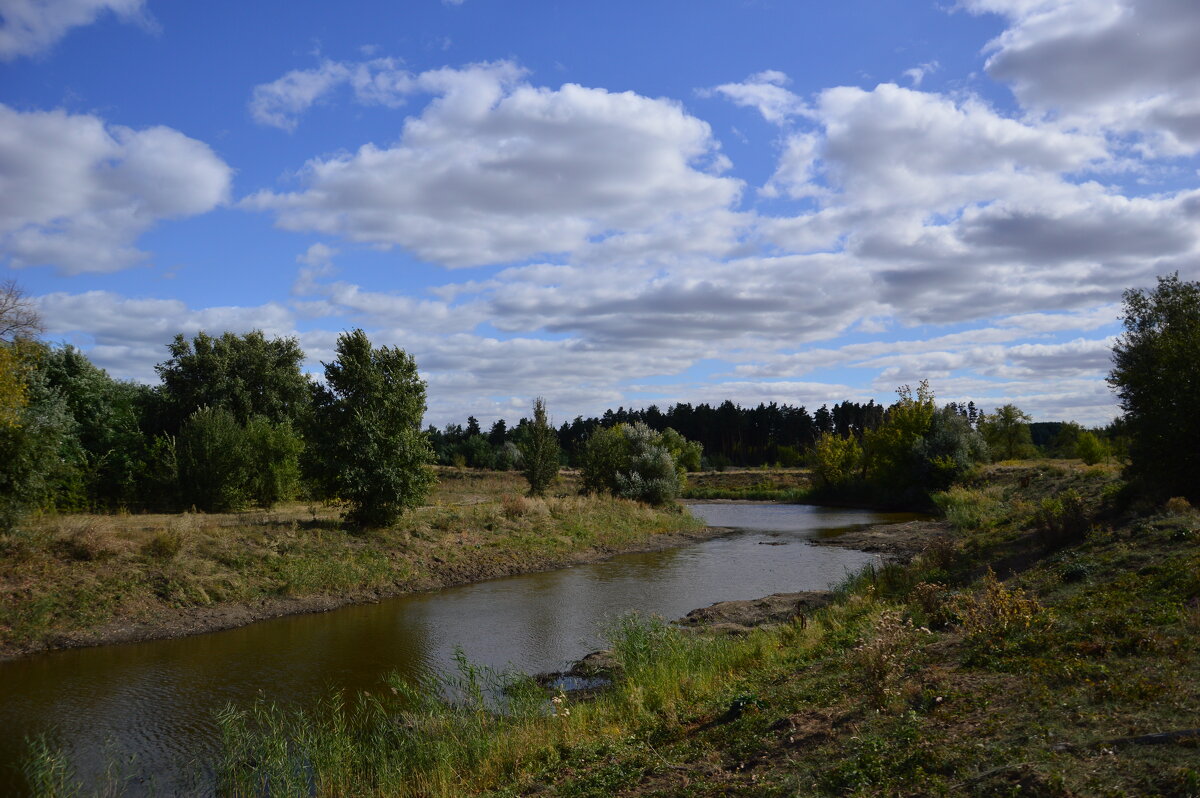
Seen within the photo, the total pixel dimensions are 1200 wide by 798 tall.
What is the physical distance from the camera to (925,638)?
11.4m

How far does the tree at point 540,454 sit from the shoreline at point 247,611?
47.7 feet

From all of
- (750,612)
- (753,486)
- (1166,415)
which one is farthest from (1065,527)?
(753,486)

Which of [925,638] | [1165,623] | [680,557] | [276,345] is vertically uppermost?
[276,345]

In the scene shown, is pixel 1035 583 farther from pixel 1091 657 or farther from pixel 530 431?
pixel 530 431

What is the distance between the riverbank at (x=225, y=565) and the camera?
64.2ft

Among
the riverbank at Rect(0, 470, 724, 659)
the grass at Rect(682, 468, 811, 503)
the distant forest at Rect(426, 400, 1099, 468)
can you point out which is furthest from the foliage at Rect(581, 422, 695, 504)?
the distant forest at Rect(426, 400, 1099, 468)

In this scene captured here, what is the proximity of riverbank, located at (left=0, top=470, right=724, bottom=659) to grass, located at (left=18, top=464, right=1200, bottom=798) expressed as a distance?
9249 millimetres

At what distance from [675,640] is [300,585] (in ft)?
50.2

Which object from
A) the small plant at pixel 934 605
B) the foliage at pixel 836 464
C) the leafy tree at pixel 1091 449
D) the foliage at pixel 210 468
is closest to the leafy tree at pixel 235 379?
the foliage at pixel 210 468

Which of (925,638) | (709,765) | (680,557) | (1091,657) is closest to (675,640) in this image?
(925,638)

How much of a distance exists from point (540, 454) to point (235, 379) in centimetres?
1945

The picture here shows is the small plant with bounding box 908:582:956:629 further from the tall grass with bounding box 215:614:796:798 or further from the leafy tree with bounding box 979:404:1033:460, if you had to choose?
the leafy tree with bounding box 979:404:1033:460

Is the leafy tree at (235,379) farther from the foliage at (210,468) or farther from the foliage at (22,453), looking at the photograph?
the foliage at (22,453)

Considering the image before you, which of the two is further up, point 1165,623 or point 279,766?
point 1165,623
